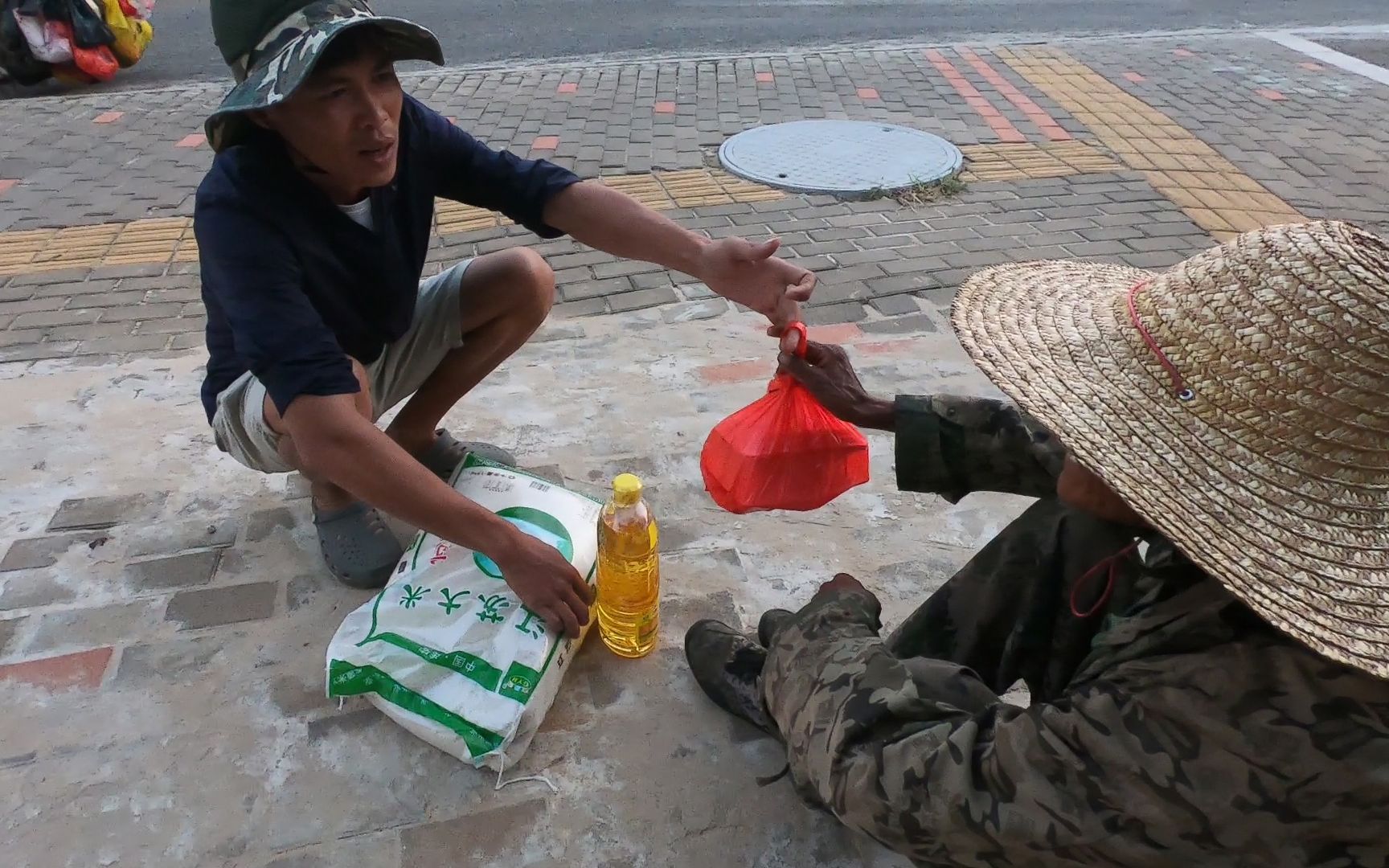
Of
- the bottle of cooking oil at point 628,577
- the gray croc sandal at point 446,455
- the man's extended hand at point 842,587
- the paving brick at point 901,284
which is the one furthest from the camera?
the paving brick at point 901,284

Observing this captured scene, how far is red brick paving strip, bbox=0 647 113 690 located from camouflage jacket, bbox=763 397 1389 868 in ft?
4.61

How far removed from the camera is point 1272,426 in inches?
41.6

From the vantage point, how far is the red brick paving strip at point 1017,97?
542cm

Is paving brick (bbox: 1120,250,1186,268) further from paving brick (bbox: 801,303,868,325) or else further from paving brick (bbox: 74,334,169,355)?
paving brick (bbox: 74,334,169,355)

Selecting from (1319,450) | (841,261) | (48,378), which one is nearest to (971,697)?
(1319,450)

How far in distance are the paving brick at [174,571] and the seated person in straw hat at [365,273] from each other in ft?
0.85

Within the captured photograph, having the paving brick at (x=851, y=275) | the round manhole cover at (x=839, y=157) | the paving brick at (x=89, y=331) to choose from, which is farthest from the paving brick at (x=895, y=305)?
the paving brick at (x=89, y=331)

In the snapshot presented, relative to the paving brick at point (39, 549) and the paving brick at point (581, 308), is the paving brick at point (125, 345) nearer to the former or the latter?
the paving brick at point (39, 549)

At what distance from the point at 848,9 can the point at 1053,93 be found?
296cm

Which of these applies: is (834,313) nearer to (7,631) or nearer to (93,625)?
(93,625)

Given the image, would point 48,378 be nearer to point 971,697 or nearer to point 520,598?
point 520,598

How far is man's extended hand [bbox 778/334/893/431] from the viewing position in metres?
1.80

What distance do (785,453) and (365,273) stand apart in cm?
101

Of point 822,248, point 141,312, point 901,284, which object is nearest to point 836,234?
point 822,248
